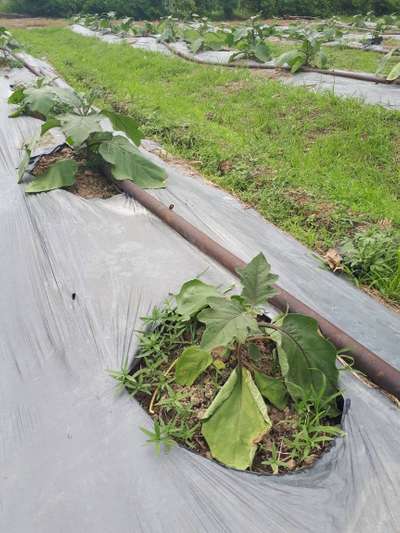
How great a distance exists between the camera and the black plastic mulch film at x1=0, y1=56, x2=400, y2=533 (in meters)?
1.10

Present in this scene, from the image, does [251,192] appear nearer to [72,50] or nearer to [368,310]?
[368,310]

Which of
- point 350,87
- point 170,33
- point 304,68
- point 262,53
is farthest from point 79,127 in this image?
point 170,33

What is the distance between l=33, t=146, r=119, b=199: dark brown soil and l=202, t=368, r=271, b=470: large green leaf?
5.38 ft

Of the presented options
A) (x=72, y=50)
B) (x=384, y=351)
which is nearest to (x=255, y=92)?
(x=384, y=351)

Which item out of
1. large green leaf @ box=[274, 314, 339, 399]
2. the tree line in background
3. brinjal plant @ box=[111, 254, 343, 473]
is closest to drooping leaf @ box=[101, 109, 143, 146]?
brinjal plant @ box=[111, 254, 343, 473]

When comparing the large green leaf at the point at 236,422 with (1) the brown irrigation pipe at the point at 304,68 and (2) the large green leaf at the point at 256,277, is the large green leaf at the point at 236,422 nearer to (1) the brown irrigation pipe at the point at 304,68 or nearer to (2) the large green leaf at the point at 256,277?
(2) the large green leaf at the point at 256,277

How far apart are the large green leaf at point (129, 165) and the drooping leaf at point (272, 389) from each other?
160cm

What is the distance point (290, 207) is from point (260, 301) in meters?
1.45

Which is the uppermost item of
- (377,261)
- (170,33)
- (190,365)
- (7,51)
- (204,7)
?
(190,365)

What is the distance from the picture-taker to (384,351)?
1648mm

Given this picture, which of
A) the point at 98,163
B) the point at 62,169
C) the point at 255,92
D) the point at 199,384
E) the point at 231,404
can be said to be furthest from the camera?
the point at 255,92

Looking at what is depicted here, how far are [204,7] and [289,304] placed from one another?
17122 millimetres

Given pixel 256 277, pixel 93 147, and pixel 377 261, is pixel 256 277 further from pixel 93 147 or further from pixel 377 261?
pixel 93 147

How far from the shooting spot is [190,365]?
1.47 metres
